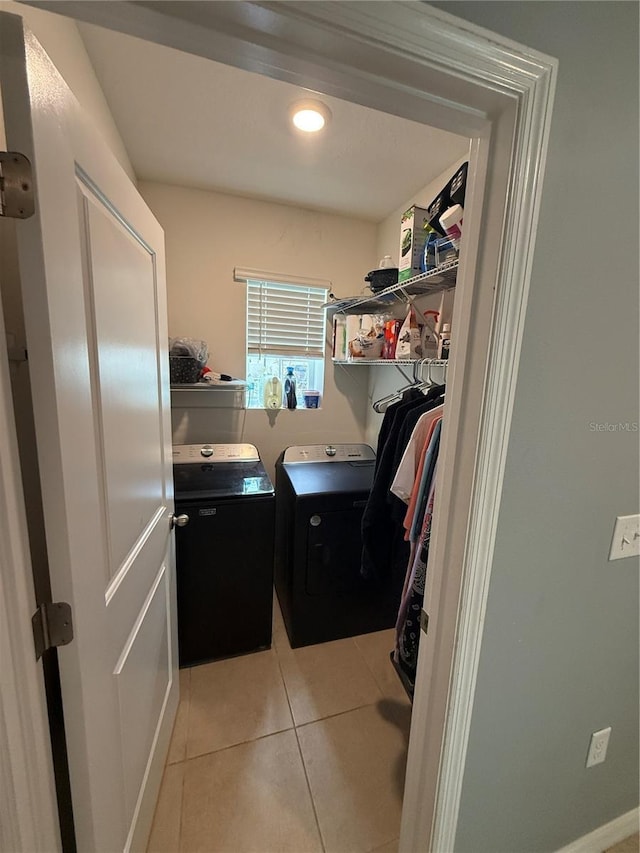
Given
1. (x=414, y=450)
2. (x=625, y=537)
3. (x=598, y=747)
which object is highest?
(x=414, y=450)

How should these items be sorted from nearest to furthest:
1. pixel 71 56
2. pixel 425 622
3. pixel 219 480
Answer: pixel 425 622 → pixel 71 56 → pixel 219 480

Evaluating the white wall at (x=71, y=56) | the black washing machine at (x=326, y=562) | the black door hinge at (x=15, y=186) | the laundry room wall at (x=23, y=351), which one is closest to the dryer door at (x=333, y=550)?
the black washing machine at (x=326, y=562)

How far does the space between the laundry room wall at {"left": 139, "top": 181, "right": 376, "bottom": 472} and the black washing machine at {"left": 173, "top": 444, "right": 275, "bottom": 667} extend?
57 centimetres

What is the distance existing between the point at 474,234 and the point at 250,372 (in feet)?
6.34

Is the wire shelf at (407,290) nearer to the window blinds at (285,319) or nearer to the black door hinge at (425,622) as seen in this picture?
the window blinds at (285,319)

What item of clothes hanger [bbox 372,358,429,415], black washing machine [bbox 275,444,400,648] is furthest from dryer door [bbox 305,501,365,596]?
clothes hanger [bbox 372,358,429,415]

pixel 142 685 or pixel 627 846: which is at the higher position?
pixel 142 685

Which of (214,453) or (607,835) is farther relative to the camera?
(214,453)

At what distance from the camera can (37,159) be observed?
1.80 ft

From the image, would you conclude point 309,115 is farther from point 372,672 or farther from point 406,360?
point 372,672

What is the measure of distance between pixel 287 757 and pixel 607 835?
1.11m

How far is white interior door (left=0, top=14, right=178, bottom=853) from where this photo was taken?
57cm

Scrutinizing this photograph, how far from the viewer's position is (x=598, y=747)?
105 cm

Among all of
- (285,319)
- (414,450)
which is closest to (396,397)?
(414,450)
